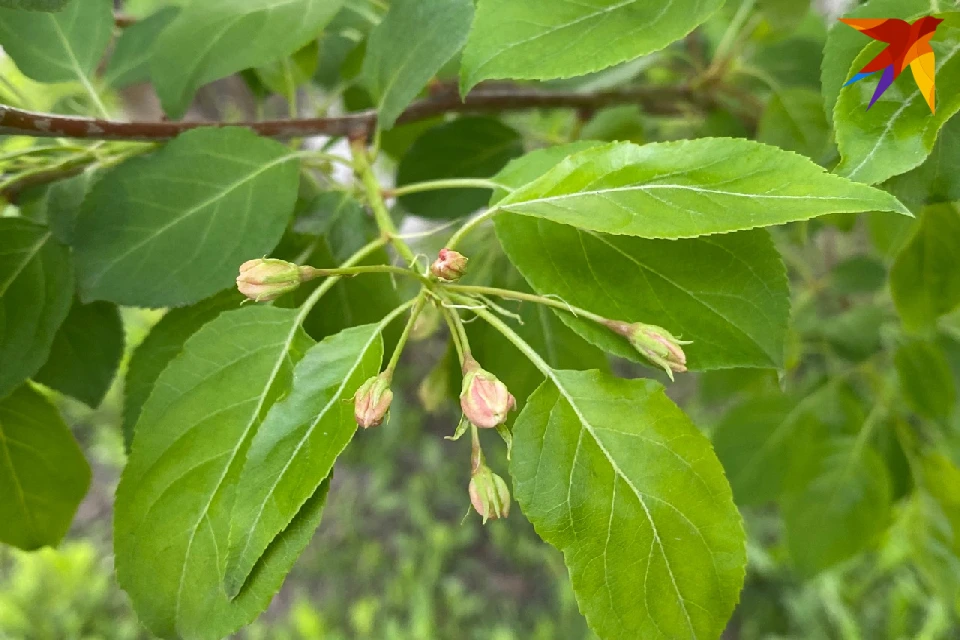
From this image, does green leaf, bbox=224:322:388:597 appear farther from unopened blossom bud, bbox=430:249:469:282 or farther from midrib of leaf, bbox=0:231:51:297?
midrib of leaf, bbox=0:231:51:297

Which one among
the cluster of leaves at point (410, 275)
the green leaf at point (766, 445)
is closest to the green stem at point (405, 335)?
the cluster of leaves at point (410, 275)

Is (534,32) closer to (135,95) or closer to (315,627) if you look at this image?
(315,627)

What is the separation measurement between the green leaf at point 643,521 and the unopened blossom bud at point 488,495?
0.02 meters

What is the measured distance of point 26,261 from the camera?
1.40 feet

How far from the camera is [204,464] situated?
342 millimetres

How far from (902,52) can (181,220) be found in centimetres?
40

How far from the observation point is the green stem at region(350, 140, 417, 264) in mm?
371

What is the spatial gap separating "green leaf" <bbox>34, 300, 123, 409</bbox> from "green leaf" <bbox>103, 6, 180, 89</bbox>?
0.22 metres

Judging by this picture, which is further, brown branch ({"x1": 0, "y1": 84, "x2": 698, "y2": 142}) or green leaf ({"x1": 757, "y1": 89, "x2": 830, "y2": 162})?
green leaf ({"x1": 757, "y1": 89, "x2": 830, "y2": 162})

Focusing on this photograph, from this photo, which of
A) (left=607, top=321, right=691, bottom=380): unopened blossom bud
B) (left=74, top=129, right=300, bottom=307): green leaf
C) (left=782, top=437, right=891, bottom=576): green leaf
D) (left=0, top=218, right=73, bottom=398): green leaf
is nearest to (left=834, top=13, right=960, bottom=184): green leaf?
(left=607, top=321, right=691, bottom=380): unopened blossom bud

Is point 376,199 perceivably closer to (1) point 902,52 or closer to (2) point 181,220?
(2) point 181,220

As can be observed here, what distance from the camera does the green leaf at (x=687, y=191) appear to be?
26 centimetres

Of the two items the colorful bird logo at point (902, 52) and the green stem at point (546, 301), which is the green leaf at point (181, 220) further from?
the colorful bird logo at point (902, 52)

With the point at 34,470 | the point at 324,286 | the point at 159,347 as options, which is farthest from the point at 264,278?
the point at 34,470
